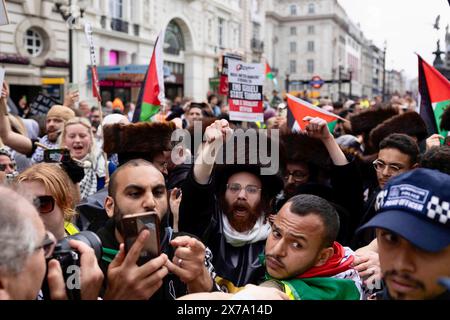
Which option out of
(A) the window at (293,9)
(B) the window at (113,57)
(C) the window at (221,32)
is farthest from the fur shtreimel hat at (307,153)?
(A) the window at (293,9)

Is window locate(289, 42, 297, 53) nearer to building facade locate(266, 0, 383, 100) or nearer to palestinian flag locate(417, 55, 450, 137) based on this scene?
building facade locate(266, 0, 383, 100)

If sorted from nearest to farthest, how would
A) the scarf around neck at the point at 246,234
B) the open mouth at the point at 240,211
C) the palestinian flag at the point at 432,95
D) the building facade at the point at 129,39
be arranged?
the scarf around neck at the point at 246,234
the open mouth at the point at 240,211
the palestinian flag at the point at 432,95
the building facade at the point at 129,39

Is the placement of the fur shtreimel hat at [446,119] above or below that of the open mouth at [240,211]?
above

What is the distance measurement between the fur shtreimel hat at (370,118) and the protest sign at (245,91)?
1207 mm

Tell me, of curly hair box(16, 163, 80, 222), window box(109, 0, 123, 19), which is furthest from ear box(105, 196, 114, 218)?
window box(109, 0, 123, 19)

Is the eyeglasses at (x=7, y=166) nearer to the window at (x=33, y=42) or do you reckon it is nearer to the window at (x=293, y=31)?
the window at (x=33, y=42)

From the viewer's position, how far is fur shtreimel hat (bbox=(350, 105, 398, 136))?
594 cm

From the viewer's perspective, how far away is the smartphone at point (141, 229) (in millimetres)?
1771

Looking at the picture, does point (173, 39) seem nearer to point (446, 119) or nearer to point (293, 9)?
point (446, 119)

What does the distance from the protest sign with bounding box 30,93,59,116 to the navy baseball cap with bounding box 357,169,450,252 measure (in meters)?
7.68

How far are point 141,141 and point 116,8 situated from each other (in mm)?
24164

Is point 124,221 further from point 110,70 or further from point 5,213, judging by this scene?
point 110,70
